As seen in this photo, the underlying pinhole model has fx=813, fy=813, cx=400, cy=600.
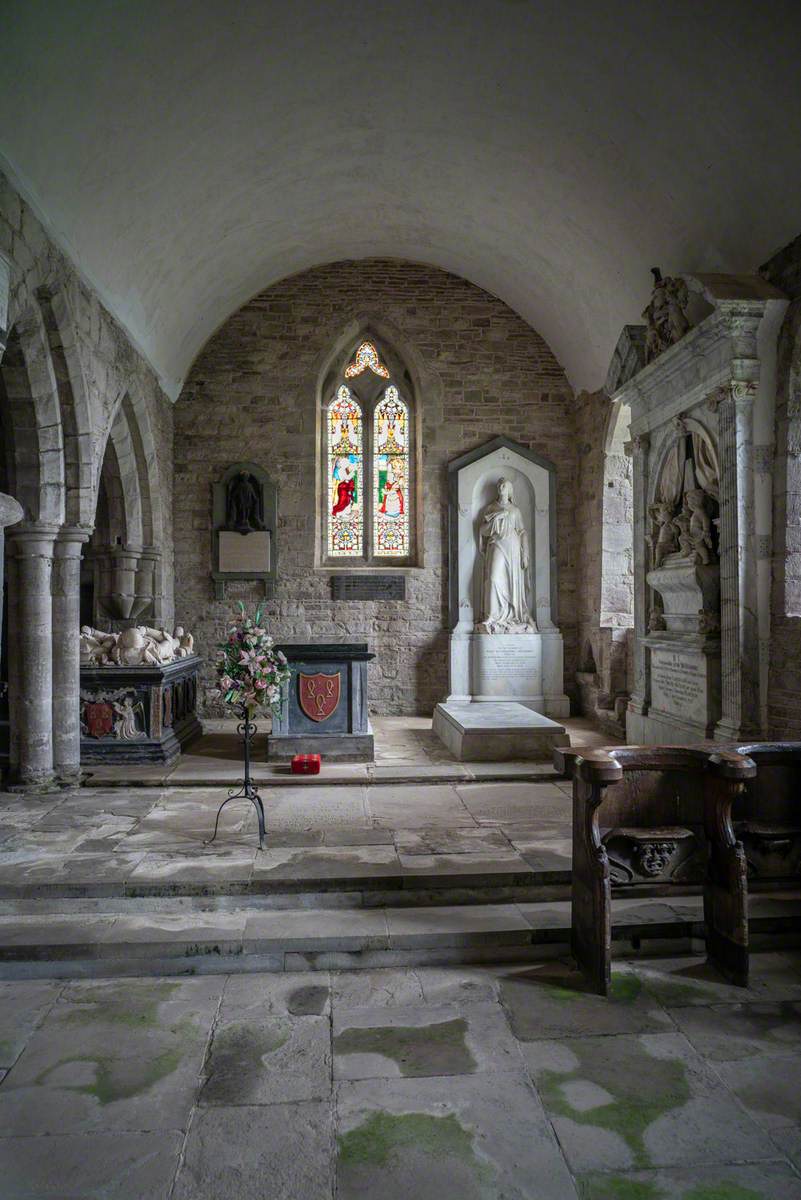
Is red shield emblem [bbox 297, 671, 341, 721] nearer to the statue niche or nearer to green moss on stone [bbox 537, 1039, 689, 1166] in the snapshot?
the statue niche

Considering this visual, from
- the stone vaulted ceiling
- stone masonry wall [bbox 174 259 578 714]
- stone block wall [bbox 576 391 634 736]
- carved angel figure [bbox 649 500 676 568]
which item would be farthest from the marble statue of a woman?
carved angel figure [bbox 649 500 676 568]

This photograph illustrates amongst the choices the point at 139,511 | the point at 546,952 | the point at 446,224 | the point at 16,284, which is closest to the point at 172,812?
the point at 546,952

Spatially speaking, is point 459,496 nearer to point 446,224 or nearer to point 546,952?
point 446,224

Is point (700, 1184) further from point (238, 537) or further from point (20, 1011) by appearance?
point (238, 537)

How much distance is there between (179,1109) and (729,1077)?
1.87 meters

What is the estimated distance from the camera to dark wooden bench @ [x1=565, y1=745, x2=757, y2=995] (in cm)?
355

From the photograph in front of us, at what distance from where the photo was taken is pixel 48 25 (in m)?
4.59

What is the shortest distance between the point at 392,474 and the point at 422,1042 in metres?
8.58

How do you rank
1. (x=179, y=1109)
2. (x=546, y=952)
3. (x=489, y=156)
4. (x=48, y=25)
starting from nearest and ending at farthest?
(x=179, y=1109) < (x=546, y=952) < (x=48, y=25) < (x=489, y=156)

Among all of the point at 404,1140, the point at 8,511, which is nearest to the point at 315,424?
the point at 8,511

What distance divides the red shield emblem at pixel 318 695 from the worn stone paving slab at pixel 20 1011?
3.95m

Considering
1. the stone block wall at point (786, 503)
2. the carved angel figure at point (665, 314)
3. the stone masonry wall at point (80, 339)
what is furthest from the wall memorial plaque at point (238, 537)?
the stone block wall at point (786, 503)

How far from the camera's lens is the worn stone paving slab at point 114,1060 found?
2590 millimetres

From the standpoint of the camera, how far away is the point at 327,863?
4.54 m
